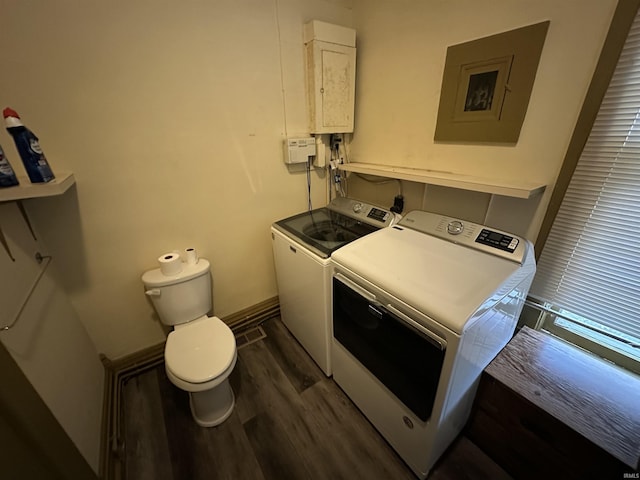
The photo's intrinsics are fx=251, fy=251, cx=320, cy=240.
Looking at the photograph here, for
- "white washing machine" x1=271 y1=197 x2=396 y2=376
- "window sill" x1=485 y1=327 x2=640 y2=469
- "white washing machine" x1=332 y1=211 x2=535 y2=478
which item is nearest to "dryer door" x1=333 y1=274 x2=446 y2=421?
"white washing machine" x1=332 y1=211 x2=535 y2=478

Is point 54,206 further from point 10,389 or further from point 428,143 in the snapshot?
point 428,143

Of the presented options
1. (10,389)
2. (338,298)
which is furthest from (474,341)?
(10,389)

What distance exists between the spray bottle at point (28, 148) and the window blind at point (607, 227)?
2199 mm

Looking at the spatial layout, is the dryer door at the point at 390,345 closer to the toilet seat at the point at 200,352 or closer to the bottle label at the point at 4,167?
the toilet seat at the point at 200,352

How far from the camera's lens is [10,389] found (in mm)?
736

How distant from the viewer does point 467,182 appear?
1.27 meters

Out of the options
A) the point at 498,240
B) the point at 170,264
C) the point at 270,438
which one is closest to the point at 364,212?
the point at 498,240

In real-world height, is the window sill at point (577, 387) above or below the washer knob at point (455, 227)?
below

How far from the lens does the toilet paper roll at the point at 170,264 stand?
148cm

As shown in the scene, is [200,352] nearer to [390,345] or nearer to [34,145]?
[390,345]

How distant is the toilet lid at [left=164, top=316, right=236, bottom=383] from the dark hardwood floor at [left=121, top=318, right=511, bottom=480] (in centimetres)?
43

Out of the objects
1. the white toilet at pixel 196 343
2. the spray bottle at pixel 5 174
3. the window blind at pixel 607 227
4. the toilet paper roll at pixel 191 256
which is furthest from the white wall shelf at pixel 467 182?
the spray bottle at pixel 5 174

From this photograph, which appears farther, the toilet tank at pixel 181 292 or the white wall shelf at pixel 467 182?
the toilet tank at pixel 181 292

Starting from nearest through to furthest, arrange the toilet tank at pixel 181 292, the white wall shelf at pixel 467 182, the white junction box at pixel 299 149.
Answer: the white wall shelf at pixel 467 182 → the toilet tank at pixel 181 292 → the white junction box at pixel 299 149
